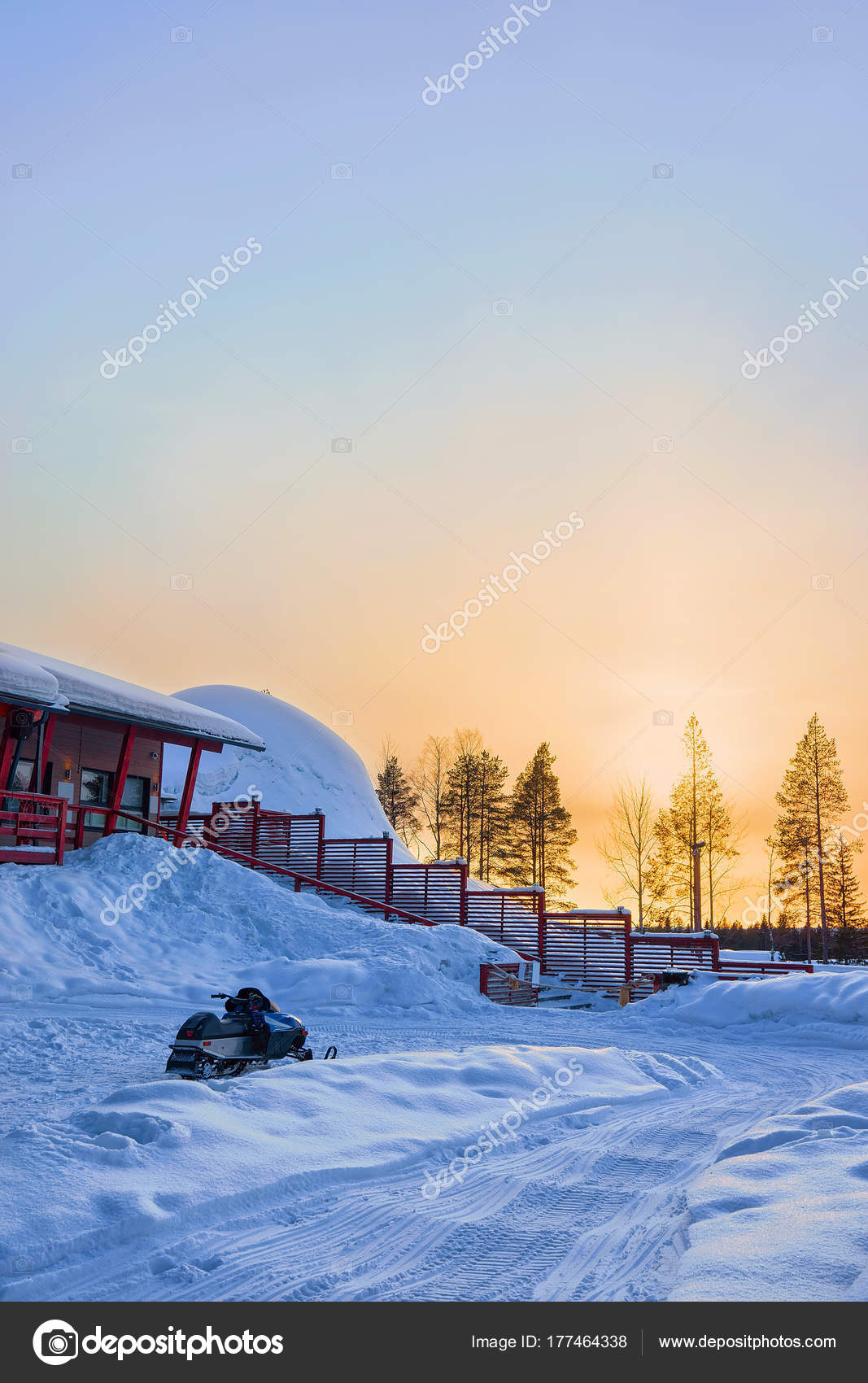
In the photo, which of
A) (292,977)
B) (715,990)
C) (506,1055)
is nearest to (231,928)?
(292,977)

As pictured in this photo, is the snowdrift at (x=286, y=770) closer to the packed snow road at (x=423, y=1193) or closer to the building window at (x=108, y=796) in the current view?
the building window at (x=108, y=796)

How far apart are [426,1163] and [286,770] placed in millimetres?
48655

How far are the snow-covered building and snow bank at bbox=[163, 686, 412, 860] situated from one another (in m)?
19.7

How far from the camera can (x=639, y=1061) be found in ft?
44.3

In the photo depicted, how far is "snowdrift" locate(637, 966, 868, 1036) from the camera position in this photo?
60.2ft

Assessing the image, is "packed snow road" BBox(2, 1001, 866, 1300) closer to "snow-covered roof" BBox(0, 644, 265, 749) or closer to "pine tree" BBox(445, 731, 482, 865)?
"snow-covered roof" BBox(0, 644, 265, 749)

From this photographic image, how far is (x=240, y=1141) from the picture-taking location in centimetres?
768

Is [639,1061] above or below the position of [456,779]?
below

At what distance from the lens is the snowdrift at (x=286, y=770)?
52.5m

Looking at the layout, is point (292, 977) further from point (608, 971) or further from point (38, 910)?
point (608, 971)

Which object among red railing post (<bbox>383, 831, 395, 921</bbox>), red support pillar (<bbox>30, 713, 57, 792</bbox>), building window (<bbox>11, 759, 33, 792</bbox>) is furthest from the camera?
red railing post (<bbox>383, 831, 395, 921</bbox>)
